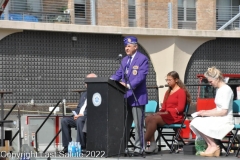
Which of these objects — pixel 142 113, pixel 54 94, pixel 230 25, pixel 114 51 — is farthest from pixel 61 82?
pixel 142 113

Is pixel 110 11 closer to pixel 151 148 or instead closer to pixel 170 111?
pixel 170 111

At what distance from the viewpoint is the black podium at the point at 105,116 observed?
941 centimetres

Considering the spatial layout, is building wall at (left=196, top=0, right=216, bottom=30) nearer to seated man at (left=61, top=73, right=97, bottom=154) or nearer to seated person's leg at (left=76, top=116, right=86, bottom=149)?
seated man at (left=61, top=73, right=97, bottom=154)

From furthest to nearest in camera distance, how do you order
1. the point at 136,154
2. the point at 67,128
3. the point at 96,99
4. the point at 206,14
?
1. the point at 206,14
2. the point at 67,128
3. the point at 136,154
4. the point at 96,99

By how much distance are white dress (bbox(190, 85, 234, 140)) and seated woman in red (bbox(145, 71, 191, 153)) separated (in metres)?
0.62

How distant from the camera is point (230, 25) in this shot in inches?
1177

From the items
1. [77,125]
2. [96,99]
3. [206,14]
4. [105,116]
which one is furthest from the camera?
[206,14]

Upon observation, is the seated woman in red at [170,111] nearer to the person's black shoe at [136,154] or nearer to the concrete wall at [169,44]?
the person's black shoe at [136,154]

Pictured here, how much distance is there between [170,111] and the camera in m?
10.7

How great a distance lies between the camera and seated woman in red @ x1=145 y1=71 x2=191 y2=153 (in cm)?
1042

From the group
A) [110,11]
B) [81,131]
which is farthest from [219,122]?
[110,11]

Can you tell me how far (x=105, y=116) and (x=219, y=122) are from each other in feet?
5.66

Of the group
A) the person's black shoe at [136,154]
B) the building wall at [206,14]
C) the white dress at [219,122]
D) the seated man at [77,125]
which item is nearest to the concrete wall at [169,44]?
the building wall at [206,14]

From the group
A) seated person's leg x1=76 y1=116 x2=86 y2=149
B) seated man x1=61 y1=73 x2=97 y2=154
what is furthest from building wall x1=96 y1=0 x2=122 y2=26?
seated person's leg x1=76 y1=116 x2=86 y2=149
